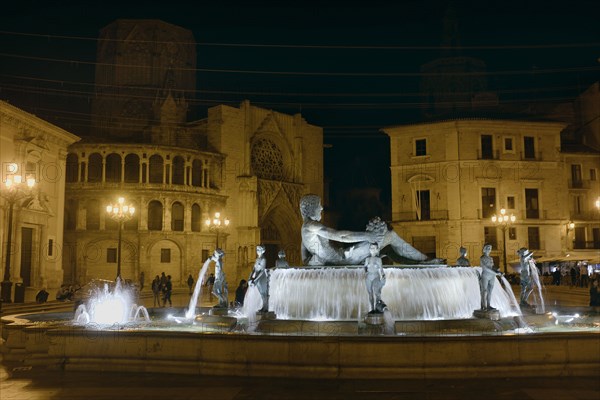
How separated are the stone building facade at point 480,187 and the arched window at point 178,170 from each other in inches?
611

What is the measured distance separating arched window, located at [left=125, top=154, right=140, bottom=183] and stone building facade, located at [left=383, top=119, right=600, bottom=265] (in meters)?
18.3

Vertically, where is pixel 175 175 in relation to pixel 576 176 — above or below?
above

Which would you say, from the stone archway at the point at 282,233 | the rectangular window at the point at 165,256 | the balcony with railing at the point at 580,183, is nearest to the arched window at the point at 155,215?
the rectangular window at the point at 165,256

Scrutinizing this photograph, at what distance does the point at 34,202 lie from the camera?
28.9m

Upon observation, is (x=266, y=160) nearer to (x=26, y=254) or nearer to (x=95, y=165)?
(x=95, y=165)

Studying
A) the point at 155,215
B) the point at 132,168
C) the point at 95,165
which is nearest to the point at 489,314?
the point at 155,215

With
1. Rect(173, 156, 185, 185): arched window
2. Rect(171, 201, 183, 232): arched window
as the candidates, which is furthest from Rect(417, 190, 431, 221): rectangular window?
Rect(173, 156, 185, 185): arched window

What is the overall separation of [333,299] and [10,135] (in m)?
21.8

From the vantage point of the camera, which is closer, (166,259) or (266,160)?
(166,259)

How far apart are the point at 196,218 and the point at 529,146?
2499 cm

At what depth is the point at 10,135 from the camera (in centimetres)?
2684

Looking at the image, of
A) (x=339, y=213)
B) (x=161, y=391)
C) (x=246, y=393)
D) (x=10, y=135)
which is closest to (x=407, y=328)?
(x=246, y=393)

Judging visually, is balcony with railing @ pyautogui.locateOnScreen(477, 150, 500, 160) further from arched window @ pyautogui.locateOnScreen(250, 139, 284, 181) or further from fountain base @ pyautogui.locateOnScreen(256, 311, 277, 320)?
fountain base @ pyautogui.locateOnScreen(256, 311, 277, 320)

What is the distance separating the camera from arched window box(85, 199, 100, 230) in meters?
40.2
